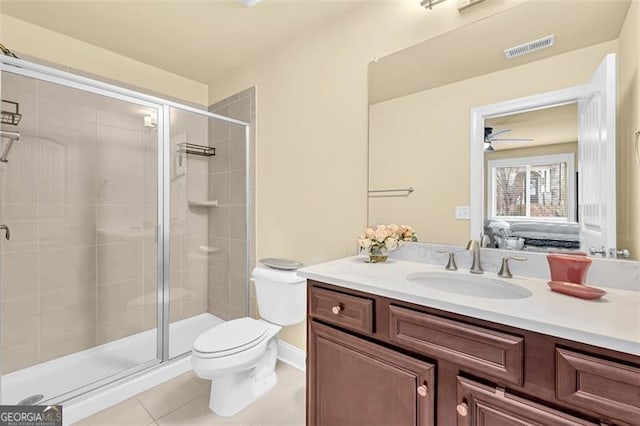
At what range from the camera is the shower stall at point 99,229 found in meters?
1.75

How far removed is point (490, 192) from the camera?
1.32m

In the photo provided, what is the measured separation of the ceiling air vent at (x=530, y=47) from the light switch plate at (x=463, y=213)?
0.69 m

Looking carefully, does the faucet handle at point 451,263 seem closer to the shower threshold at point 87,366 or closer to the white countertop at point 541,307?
the white countertop at point 541,307

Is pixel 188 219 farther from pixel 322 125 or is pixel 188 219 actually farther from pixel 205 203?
pixel 322 125

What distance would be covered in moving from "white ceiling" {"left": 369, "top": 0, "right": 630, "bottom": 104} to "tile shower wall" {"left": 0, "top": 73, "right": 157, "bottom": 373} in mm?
1785

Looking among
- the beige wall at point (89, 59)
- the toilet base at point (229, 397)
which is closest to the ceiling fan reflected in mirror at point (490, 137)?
the toilet base at point (229, 397)

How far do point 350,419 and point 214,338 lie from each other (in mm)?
888

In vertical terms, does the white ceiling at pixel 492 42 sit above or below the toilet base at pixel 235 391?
above

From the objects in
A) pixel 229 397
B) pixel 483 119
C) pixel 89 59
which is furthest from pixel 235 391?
pixel 89 59

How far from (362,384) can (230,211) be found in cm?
190

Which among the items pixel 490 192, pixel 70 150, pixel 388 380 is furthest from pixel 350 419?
pixel 70 150

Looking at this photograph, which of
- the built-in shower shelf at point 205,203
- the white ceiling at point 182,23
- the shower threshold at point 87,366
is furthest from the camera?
the built-in shower shelf at point 205,203

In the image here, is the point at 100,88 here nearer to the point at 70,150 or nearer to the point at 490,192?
the point at 70,150

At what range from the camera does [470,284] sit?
3.98 feet
